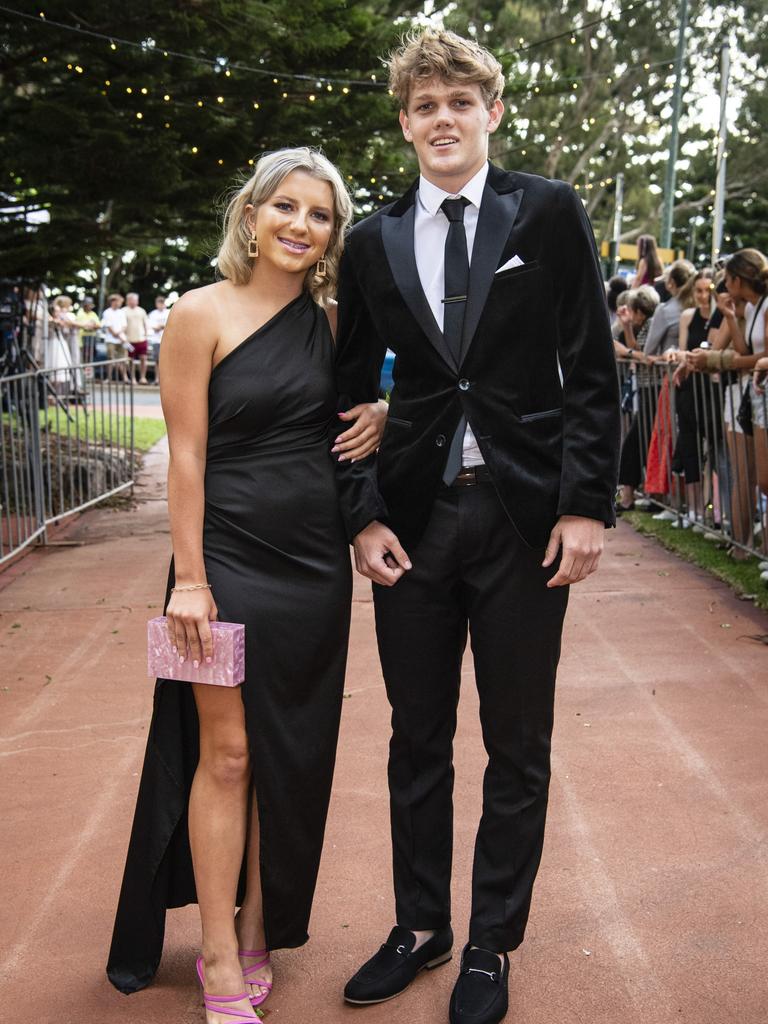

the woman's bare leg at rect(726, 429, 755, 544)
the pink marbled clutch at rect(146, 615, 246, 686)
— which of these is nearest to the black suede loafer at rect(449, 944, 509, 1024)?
the pink marbled clutch at rect(146, 615, 246, 686)

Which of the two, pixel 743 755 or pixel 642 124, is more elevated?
pixel 642 124

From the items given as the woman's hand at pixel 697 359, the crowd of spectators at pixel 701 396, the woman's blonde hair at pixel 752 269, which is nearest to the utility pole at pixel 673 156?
the crowd of spectators at pixel 701 396

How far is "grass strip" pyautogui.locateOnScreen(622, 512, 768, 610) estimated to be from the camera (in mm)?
6906

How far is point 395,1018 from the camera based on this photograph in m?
2.76

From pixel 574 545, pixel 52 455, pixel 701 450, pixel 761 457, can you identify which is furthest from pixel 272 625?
pixel 52 455

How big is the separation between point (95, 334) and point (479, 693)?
21568 mm

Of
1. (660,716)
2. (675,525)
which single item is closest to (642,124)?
(675,525)

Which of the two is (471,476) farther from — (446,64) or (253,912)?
(253,912)

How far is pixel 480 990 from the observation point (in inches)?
108

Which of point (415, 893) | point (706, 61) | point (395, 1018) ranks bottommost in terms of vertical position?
point (395, 1018)

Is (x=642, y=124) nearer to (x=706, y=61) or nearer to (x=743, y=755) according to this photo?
(x=706, y=61)

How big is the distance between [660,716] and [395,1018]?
2.40 meters

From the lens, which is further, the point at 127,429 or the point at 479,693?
the point at 127,429

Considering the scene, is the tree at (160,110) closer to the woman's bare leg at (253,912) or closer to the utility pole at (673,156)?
the woman's bare leg at (253,912)
